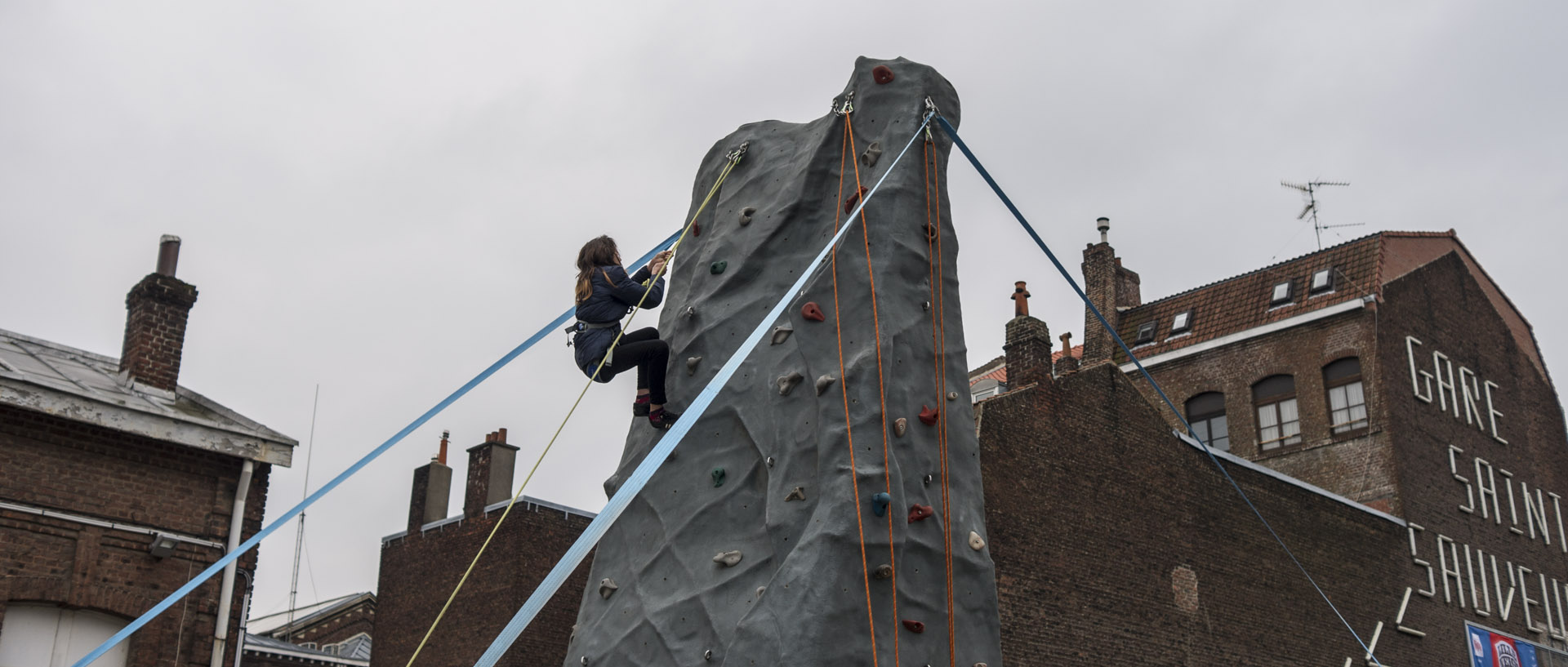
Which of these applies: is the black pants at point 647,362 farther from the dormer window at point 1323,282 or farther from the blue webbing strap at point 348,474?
the dormer window at point 1323,282

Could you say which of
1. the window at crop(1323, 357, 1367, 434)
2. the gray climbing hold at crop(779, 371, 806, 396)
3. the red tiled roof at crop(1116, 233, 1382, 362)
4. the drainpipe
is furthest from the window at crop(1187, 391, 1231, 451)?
the gray climbing hold at crop(779, 371, 806, 396)

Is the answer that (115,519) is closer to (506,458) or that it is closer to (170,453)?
(170,453)

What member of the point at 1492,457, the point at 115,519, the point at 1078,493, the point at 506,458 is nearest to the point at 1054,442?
the point at 1078,493

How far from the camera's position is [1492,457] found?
2992 cm

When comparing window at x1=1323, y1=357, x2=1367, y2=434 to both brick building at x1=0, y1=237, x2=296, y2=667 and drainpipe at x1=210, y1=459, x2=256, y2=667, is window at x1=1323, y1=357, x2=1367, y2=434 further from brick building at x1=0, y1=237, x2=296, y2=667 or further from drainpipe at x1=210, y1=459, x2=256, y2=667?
drainpipe at x1=210, y1=459, x2=256, y2=667

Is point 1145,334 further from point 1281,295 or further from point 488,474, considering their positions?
point 488,474

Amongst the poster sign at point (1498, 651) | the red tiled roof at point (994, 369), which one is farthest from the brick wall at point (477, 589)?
the poster sign at point (1498, 651)

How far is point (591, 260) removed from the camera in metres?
7.47

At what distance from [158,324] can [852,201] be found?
11252mm

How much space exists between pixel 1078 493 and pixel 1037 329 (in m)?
2.38

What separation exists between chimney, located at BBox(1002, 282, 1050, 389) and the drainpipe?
1014 centimetres

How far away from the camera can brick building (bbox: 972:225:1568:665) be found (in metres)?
19.1

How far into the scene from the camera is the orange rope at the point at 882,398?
6109mm

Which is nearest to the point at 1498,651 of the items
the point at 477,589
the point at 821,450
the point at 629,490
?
the point at 477,589
